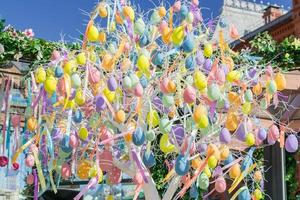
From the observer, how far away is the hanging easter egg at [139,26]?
12.6 feet

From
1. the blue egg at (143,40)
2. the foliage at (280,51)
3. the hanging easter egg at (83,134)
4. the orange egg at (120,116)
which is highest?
the foliage at (280,51)

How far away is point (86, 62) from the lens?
3857mm

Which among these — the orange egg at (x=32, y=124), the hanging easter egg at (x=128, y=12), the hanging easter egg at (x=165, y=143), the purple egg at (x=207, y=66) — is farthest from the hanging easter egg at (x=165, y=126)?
the orange egg at (x=32, y=124)

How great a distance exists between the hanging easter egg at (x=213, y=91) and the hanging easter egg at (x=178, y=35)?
0.35 meters

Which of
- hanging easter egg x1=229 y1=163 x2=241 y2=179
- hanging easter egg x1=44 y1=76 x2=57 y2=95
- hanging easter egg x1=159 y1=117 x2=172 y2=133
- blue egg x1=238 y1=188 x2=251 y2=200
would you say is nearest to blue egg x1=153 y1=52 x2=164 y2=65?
hanging easter egg x1=159 y1=117 x2=172 y2=133

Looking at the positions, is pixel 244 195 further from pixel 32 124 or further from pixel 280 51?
pixel 280 51

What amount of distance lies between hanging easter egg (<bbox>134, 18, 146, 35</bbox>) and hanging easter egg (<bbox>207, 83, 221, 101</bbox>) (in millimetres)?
642

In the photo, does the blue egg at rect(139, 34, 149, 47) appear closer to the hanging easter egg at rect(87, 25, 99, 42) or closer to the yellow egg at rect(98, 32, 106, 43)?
the yellow egg at rect(98, 32, 106, 43)

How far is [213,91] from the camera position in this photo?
11.6 ft

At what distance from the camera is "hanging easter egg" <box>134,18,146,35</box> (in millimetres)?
3855

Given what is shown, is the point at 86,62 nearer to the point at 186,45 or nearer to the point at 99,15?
the point at 99,15

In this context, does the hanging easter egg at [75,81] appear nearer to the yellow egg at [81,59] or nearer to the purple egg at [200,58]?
the yellow egg at [81,59]

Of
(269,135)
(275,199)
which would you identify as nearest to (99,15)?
(269,135)

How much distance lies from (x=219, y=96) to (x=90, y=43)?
3.79 ft
